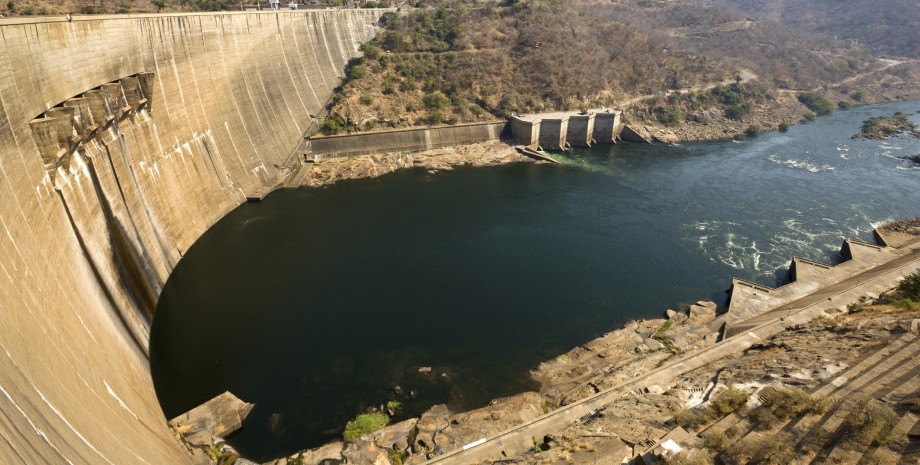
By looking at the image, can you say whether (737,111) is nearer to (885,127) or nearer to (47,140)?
(885,127)

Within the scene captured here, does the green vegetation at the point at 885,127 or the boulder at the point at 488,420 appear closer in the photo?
the boulder at the point at 488,420

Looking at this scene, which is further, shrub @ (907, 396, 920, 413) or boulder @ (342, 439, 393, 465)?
boulder @ (342, 439, 393, 465)

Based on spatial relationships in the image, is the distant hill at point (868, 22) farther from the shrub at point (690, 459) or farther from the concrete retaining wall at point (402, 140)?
the shrub at point (690, 459)

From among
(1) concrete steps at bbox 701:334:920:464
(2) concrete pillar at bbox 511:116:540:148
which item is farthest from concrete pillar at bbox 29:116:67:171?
(2) concrete pillar at bbox 511:116:540:148

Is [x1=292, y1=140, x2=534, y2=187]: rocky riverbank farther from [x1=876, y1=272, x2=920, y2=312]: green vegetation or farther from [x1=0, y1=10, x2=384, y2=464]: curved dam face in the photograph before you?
[x1=876, y1=272, x2=920, y2=312]: green vegetation

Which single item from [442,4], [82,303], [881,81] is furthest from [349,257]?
[881,81]

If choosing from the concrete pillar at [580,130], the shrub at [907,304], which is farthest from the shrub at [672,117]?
the shrub at [907,304]

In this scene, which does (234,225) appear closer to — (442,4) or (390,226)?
(390,226)

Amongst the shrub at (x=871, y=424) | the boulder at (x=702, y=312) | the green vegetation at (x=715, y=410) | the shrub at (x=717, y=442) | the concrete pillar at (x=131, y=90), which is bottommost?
the boulder at (x=702, y=312)
